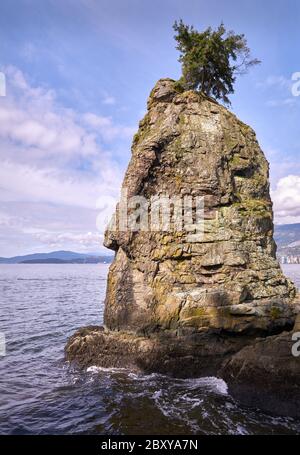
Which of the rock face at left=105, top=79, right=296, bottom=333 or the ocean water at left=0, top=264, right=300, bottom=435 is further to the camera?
the rock face at left=105, top=79, right=296, bottom=333

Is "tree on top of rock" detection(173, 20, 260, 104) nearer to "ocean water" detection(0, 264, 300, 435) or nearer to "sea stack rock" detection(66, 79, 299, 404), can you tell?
"sea stack rock" detection(66, 79, 299, 404)

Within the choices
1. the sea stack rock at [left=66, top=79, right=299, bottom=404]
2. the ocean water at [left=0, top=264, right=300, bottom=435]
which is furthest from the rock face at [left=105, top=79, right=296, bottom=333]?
the ocean water at [left=0, top=264, right=300, bottom=435]

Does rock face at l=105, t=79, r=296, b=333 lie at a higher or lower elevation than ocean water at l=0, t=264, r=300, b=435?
higher

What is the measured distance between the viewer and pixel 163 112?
27484 millimetres

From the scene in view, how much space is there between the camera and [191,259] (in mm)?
22797

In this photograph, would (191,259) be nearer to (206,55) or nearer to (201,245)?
(201,245)

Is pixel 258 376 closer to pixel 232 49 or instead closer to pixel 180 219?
pixel 180 219

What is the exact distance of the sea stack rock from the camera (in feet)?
66.2

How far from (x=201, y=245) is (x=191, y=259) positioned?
3.90 feet

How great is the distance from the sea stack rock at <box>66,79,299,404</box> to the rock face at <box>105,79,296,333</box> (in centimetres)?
7

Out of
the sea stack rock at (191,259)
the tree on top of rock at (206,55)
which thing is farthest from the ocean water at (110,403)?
the tree on top of rock at (206,55)

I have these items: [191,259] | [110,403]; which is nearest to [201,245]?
[191,259]

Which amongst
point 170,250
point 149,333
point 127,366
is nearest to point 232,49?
point 170,250

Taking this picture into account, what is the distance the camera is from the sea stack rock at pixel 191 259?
20.2 metres
